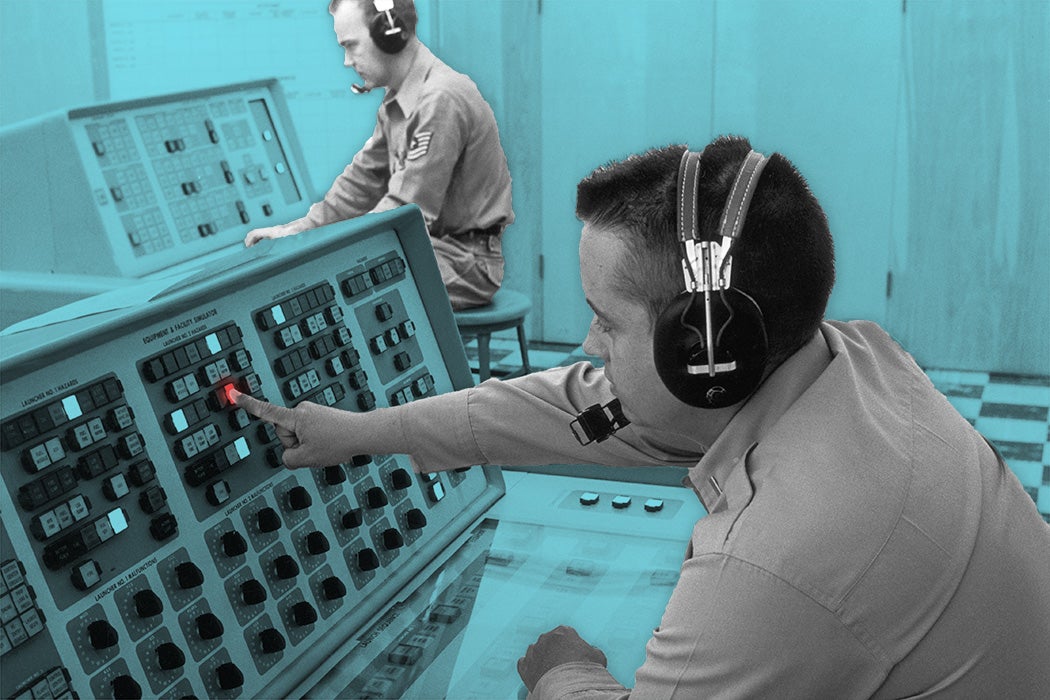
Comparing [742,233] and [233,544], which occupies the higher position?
[742,233]

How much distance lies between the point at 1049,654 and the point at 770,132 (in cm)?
342

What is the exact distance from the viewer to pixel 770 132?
4094 mm

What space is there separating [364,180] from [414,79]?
0.40 meters

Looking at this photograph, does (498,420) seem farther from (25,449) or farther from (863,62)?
(863,62)

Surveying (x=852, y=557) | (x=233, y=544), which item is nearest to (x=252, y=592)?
(x=233, y=544)

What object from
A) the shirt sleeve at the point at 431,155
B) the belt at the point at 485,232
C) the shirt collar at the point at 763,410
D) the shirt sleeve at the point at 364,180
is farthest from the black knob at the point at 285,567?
the shirt sleeve at the point at 364,180

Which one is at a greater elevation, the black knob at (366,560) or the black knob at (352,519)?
the black knob at (352,519)

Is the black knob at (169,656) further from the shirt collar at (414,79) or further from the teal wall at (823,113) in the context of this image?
the teal wall at (823,113)

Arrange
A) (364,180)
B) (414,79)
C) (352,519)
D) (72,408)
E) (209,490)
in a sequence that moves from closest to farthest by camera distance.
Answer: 1. (72,408)
2. (209,490)
3. (352,519)
4. (414,79)
5. (364,180)

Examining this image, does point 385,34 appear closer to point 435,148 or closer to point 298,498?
point 435,148

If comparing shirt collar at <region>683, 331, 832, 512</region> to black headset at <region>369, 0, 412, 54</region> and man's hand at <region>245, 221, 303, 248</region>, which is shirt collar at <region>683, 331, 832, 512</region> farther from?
black headset at <region>369, 0, 412, 54</region>

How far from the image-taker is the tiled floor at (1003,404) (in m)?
3.26

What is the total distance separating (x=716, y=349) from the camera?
78 cm

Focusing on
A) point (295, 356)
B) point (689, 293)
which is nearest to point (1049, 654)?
point (689, 293)
